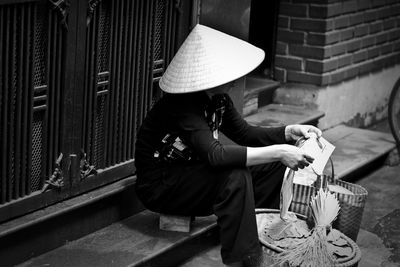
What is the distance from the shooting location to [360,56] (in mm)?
8742

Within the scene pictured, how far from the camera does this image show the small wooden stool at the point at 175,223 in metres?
5.36

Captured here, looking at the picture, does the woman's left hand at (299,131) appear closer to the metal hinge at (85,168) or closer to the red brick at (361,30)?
the metal hinge at (85,168)

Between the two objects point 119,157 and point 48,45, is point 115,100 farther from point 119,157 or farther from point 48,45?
point 48,45

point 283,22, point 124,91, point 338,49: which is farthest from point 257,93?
point 124,91

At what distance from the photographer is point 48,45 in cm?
481

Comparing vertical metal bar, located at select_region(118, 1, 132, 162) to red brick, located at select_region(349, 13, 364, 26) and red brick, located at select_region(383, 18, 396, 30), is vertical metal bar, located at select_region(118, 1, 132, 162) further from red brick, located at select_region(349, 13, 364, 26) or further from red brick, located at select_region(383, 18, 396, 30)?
red brick, located at select_region(383, 18, 396, 30)

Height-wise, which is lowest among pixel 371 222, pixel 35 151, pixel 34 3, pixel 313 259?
pixel 371 222

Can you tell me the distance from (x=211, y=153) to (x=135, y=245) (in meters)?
0.78

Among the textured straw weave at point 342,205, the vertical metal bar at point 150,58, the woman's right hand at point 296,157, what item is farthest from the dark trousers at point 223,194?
the vertical metal bar at point 150,58

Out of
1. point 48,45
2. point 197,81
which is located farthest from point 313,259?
point 48,45

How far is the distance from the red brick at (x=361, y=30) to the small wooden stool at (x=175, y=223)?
3.87 m

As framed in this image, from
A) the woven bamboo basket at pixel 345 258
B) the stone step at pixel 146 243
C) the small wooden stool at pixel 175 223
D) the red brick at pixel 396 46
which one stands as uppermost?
the red brick at pixel 396 46

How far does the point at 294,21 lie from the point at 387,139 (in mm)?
1492

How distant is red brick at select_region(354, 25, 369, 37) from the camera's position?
856 cm
